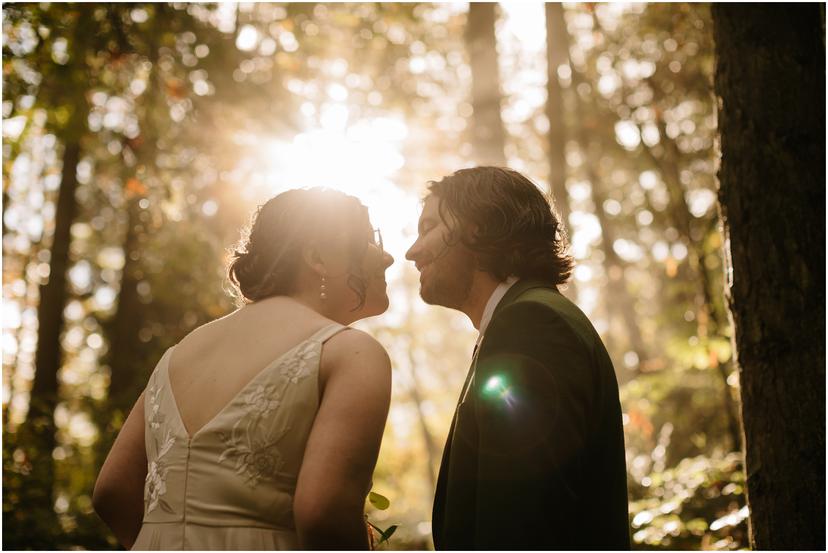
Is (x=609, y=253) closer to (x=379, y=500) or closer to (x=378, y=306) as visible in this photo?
(x=378, y=306)

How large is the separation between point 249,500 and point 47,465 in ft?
22.5

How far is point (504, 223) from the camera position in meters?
3.20

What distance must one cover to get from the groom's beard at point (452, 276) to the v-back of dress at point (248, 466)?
0.96 metres

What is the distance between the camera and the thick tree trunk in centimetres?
365

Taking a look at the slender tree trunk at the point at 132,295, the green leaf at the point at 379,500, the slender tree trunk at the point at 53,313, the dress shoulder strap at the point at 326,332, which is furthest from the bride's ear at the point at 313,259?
the slender tree trunk at the point at 53,313

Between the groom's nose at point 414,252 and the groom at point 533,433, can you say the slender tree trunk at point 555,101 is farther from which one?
the groom at point 533,433

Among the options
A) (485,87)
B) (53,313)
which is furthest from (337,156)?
(53,313)

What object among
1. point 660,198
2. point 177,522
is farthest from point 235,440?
point 660,198

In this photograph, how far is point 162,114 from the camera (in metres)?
9.89

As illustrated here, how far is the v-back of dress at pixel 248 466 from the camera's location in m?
2.40

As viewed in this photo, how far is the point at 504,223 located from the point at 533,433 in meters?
1.10

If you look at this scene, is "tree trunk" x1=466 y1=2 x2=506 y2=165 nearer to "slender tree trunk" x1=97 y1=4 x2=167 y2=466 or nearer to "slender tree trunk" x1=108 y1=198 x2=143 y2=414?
"slender tree trunk" x1=97 y1=4 x2=167 y2=466

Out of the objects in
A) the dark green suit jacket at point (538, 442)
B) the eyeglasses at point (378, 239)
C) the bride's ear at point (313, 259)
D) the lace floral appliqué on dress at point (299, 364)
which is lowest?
the dark green suit jacket at point (538, 442)

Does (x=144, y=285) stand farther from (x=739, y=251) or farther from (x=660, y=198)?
(x=660, y=198)
